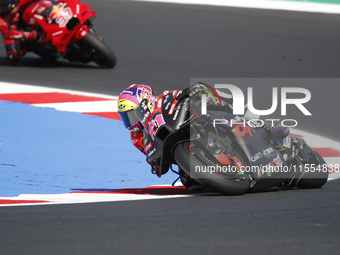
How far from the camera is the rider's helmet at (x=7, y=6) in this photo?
28.6 feet

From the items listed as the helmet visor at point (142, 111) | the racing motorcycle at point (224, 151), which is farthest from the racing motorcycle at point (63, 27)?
the racing motorcycle at point (224, 151)

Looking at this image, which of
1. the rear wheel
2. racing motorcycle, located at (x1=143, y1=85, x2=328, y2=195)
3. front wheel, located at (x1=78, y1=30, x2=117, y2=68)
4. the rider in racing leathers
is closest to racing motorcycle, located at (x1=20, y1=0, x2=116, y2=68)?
front wheel, located at (x1=78, y1=30, x2=117, y2=68)

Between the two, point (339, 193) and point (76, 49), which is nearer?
point (339, 193)

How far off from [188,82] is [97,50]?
171 cm

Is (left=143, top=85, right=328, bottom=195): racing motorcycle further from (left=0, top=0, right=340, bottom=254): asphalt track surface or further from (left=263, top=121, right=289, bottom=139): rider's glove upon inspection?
(left=0, top=0, right=340, bottom=254): asphalt track surface

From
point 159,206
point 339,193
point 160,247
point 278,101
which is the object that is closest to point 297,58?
point 278,101

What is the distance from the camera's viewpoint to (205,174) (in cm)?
394

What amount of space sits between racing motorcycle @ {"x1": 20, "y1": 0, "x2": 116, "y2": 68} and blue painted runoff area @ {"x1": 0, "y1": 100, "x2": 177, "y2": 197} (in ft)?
5.39

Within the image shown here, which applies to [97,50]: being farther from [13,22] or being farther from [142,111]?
[142,111]

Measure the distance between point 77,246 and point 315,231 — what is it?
136 cm

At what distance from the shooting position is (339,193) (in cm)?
427

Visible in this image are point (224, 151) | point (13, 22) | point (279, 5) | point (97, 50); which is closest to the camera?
point (224, 151)

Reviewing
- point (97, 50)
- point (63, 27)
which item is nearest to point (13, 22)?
point (63, 27)

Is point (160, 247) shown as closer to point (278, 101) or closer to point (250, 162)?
point (250, 162)
